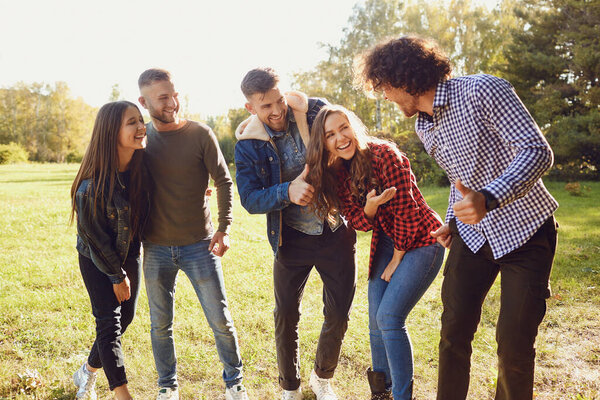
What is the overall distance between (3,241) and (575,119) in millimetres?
17060

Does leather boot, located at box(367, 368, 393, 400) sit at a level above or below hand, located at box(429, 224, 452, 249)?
below

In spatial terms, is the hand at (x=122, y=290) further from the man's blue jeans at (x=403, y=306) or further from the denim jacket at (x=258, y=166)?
the man's blue jeans at (x=403, y=306)

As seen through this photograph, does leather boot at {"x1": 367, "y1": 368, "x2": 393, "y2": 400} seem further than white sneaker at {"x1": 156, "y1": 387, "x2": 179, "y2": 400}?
No

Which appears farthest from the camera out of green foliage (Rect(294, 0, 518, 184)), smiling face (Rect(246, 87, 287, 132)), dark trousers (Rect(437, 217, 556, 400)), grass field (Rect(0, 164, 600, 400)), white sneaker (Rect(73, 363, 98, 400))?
green foliage (Rect(294, 0, 518, 184))

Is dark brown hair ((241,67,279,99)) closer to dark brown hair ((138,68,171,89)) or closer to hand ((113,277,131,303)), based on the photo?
dark brown hair ((138,68,171,89))

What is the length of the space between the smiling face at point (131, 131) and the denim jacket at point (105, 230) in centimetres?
29

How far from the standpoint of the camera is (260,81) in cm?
283

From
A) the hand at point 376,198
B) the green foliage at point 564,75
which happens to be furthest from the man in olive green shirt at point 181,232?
the green foliage at point 564,75

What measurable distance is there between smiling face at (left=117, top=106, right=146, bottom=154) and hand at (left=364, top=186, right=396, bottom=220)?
57.5 inches

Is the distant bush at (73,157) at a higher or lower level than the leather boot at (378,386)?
higher

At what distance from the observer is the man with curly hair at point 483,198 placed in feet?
6.68

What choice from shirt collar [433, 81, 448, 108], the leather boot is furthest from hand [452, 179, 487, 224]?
the leather boot

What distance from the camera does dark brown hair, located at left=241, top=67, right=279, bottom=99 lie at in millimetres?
2828

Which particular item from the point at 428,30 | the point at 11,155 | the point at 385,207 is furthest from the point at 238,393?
the point at 11,155
